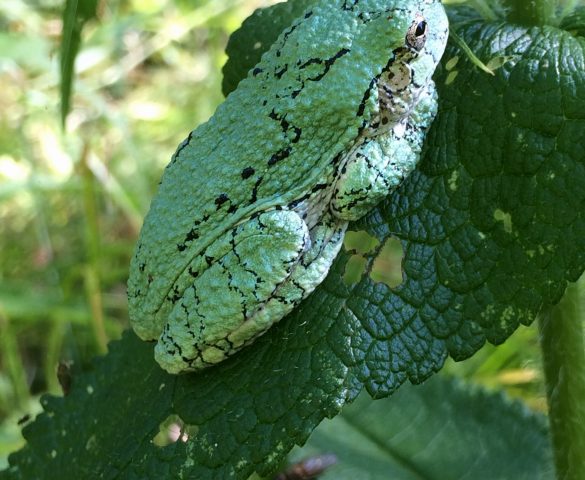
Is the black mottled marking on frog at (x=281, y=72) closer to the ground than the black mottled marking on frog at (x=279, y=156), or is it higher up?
higher up

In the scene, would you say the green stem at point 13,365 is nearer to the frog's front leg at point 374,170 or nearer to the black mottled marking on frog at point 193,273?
the black mottled marking on frog at point 193,273

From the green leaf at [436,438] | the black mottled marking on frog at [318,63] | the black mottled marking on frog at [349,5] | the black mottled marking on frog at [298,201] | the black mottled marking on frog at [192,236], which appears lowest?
the green leaf at [436,438]

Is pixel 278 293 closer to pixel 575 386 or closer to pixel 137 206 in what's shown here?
pixel 575 386

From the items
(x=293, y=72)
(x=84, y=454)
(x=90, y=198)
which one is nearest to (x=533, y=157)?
(x=293, y=72)

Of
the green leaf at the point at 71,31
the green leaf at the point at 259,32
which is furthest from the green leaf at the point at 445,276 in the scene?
the green leaf at the point at 71,31

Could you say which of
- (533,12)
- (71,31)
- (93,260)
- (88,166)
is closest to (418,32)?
(533,12)

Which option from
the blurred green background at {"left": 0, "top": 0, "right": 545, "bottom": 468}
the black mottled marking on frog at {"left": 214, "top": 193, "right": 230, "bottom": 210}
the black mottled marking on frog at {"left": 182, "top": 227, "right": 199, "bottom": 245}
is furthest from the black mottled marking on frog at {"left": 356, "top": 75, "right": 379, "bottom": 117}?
the blurred green background at {"left": 0, "top": 0, "right": 545, "bottom": 468}

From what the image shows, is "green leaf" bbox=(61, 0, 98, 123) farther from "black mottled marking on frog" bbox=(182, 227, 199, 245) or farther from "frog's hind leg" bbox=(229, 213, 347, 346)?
"frog's hind leg" bbox=(229, 213, 347, 346)

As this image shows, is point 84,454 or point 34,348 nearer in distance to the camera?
point 84,454
